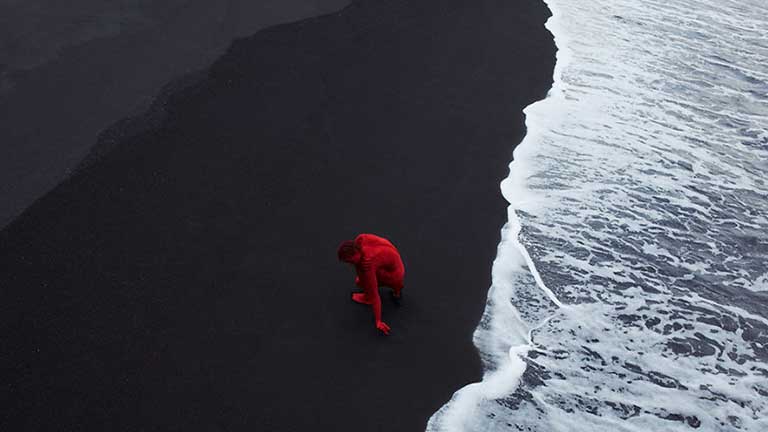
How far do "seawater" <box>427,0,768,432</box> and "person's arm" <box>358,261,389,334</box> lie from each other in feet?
3.11

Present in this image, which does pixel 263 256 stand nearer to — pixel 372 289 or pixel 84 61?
pixel 372 289

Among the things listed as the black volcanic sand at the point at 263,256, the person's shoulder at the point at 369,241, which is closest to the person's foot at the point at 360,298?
the black volcanic sand at the point at 263,256

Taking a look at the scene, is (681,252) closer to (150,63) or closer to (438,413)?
(438,413)

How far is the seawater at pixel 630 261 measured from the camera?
654 cm

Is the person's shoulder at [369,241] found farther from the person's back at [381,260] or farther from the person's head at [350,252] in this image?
the person's head at [350,252]

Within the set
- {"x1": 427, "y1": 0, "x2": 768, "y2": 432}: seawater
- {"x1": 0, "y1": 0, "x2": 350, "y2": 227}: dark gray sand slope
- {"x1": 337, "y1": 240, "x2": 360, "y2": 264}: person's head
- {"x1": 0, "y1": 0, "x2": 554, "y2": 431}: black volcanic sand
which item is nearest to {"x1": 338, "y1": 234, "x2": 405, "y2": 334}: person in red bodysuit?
{"x1": 337, "y1": 240, "x2": 360, "y2": 264}: person's head

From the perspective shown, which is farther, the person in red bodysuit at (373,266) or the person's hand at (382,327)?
the person's hand at (382,327)

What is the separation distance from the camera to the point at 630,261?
28.0 feet

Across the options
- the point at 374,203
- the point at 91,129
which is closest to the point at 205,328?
the point at 374,203

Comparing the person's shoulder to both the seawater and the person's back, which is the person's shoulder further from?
the seawater

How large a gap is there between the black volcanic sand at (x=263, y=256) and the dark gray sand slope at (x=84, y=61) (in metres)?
0.41

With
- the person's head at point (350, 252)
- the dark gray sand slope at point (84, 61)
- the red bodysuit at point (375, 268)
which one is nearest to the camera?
the person's head at point (350, 252)

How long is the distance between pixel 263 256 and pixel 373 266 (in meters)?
1.47

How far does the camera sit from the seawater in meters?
6.54
